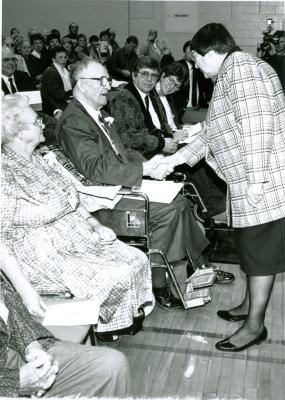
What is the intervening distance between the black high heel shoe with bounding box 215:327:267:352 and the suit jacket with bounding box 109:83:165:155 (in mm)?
1735

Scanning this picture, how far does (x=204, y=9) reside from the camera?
990cm

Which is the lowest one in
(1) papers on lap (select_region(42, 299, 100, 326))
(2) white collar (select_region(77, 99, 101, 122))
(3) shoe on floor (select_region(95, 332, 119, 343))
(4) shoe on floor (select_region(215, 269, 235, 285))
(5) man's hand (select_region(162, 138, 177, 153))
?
(4) shoe on floor (select_region(215, 269, 235, 285))

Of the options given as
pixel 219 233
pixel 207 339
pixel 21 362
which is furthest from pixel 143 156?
pixel 21 362

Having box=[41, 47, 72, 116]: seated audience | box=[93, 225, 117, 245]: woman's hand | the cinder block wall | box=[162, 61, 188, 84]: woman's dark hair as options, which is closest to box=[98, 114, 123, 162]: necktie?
box=[93, 225, 117, 245]: woman's hand

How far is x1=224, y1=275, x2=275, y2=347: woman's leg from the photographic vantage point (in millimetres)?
2527

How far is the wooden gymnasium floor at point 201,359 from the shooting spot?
2287mm

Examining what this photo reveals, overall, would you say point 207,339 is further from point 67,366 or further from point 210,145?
point 67,366

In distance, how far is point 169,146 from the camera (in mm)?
4223

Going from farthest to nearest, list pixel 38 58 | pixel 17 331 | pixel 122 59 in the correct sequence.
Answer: pixel 122 59 → pixel 38 58 → pixel 17 331

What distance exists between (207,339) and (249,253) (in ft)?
1.73

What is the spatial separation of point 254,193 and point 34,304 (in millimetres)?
1018

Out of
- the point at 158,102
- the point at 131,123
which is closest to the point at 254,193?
the point at 131,123

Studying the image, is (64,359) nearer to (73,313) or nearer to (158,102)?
(73,313)

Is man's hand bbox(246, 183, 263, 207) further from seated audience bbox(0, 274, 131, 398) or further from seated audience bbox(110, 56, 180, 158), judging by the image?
seated audience bbox(110, 56, 180, 158)
